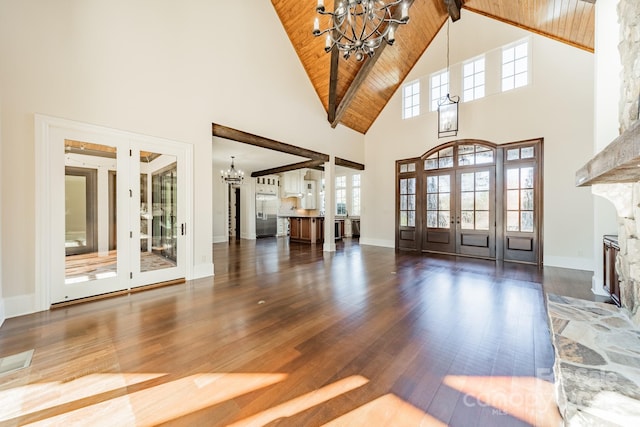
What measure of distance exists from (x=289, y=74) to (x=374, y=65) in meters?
2.18

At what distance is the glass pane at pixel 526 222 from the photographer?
18.4ft

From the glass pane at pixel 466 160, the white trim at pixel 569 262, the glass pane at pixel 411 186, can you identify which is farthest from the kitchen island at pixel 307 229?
the white trim at pixel 569 262

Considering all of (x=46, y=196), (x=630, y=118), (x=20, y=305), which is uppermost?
(x=630, y=118)

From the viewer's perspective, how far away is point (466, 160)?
21.3 ft

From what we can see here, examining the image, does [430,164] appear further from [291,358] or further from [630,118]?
[291,358]

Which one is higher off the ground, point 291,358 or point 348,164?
point 348,164

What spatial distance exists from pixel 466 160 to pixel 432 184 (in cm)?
102

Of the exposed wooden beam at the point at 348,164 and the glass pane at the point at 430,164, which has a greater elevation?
the exposed wooden beam at the point at 348,164

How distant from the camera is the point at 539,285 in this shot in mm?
3943

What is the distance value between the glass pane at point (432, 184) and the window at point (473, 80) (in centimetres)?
214

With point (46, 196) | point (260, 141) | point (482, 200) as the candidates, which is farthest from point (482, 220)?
point (46, 196)

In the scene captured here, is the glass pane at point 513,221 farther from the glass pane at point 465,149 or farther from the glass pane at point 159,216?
the glass pane at point 159,216

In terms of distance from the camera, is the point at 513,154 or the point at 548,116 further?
the point at 513,154

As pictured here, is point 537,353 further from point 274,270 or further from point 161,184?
point 161,184
